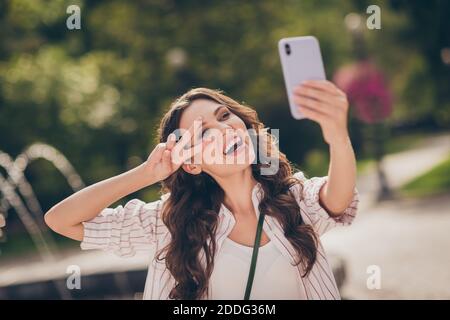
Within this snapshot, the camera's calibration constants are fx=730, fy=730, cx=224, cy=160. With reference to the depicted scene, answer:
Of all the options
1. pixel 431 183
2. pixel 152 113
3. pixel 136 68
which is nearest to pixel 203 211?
pixel 431 183

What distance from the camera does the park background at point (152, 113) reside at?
8.93m

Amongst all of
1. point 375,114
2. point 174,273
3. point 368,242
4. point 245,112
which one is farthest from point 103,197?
point 375,114

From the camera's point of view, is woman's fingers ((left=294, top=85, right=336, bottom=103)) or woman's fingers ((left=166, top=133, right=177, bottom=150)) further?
woman's fingers ((left=166, top=133, right=177, bottom=150))

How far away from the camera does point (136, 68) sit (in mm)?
18828

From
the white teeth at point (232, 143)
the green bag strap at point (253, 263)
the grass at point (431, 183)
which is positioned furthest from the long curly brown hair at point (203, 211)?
the grass at point (431, 183)

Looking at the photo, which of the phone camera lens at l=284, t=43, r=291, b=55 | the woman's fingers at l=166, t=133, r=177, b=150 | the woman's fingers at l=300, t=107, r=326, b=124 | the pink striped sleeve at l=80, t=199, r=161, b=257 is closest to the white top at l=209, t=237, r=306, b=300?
the pink striped sleeve at l=80, t=199, r=161, b=257

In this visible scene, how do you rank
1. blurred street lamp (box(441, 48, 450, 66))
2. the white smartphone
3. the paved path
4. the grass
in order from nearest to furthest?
the white smartphone, the paved path, the grass, blurred street lamp (box(441, 48, 450, 66))

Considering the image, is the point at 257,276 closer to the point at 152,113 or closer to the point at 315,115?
the point at 315,115

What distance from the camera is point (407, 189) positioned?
14.3 metres

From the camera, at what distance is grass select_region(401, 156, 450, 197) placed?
13328 mm

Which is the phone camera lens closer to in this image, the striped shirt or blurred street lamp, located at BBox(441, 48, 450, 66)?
the striped shirt

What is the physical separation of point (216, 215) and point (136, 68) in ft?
54.2

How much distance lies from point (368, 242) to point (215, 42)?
35.7 ft
